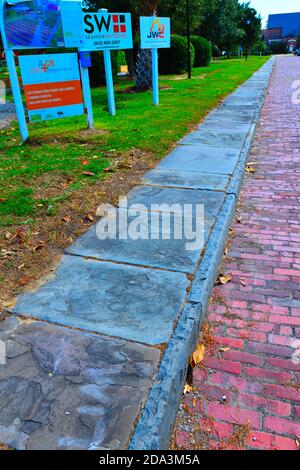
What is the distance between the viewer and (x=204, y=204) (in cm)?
462

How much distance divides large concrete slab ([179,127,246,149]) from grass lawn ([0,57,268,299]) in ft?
0.92

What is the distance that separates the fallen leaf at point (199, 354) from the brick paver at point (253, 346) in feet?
0.15

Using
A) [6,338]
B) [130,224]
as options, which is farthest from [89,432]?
[130,224]

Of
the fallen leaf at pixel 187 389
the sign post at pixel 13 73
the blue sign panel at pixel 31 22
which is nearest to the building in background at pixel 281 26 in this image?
the blue sign panel at pixel 31 22

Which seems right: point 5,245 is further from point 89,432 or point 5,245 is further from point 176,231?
point 89,432

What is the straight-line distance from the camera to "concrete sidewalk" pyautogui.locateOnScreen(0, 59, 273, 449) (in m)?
2.00

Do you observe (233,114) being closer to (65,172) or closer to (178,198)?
(65,172)

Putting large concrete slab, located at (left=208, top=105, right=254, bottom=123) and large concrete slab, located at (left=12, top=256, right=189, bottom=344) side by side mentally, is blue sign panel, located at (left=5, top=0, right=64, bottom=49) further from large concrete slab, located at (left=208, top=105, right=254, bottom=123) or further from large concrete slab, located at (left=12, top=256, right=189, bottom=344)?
large concrete slab, located at (left=12, top=256, right=189, bottom=344)

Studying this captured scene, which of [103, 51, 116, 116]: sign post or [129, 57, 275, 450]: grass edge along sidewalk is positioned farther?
Result: [103, 51, 116, 116]: sign post

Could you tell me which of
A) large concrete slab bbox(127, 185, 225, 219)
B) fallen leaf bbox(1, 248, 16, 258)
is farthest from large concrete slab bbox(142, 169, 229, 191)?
fallen leaf bbox(1, 248, 16, 258)

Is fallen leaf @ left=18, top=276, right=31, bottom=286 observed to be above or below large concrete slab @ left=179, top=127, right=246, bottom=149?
above

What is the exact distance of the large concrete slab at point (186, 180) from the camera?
205 inches

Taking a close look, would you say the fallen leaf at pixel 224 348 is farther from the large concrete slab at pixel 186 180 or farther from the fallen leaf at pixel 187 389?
the large concrete slab at pixel 186 180

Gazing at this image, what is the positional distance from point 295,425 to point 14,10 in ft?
22.7
